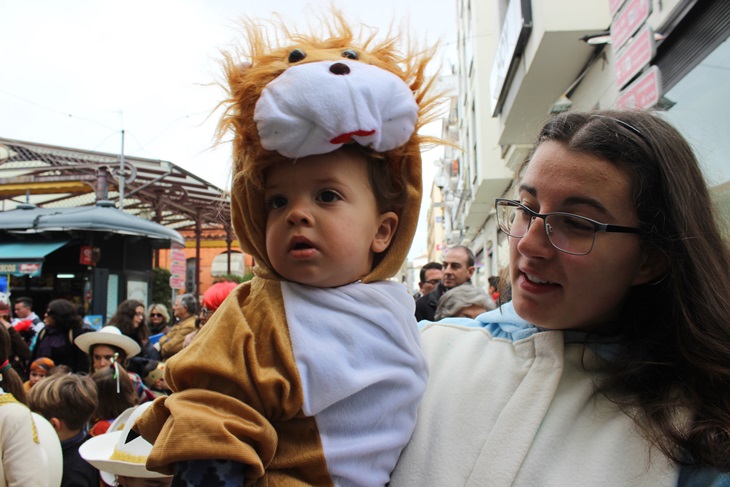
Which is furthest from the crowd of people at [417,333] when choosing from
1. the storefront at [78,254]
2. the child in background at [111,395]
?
the storefront at [78,254]

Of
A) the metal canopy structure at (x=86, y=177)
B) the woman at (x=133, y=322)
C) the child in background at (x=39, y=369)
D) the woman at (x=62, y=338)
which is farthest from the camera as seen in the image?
the metal canopy structure at (x=86, y=177)

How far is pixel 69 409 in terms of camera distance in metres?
3.24

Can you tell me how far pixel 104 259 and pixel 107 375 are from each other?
721 cm

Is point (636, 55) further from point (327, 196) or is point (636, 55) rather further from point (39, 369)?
point (39, 369)

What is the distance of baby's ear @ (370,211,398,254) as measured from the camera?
4.94ft

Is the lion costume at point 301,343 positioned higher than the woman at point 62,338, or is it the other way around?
the lion costume at point 301,343

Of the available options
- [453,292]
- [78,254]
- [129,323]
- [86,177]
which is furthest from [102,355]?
[86,177]

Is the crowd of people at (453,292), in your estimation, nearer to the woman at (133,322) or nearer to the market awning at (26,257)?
the woman at (133,322)

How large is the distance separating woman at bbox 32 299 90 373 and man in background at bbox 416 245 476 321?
3760 millimetres

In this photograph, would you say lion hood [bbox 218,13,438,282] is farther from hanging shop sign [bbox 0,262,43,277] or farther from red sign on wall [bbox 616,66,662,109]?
hanging shop sign [bbox 0,262,43,277]

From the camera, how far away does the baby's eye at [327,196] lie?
4.49 feet

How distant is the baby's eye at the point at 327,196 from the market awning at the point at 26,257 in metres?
9.89

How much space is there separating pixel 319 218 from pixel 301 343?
0.31 m

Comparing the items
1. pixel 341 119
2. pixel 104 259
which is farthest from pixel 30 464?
pixel 104 259
